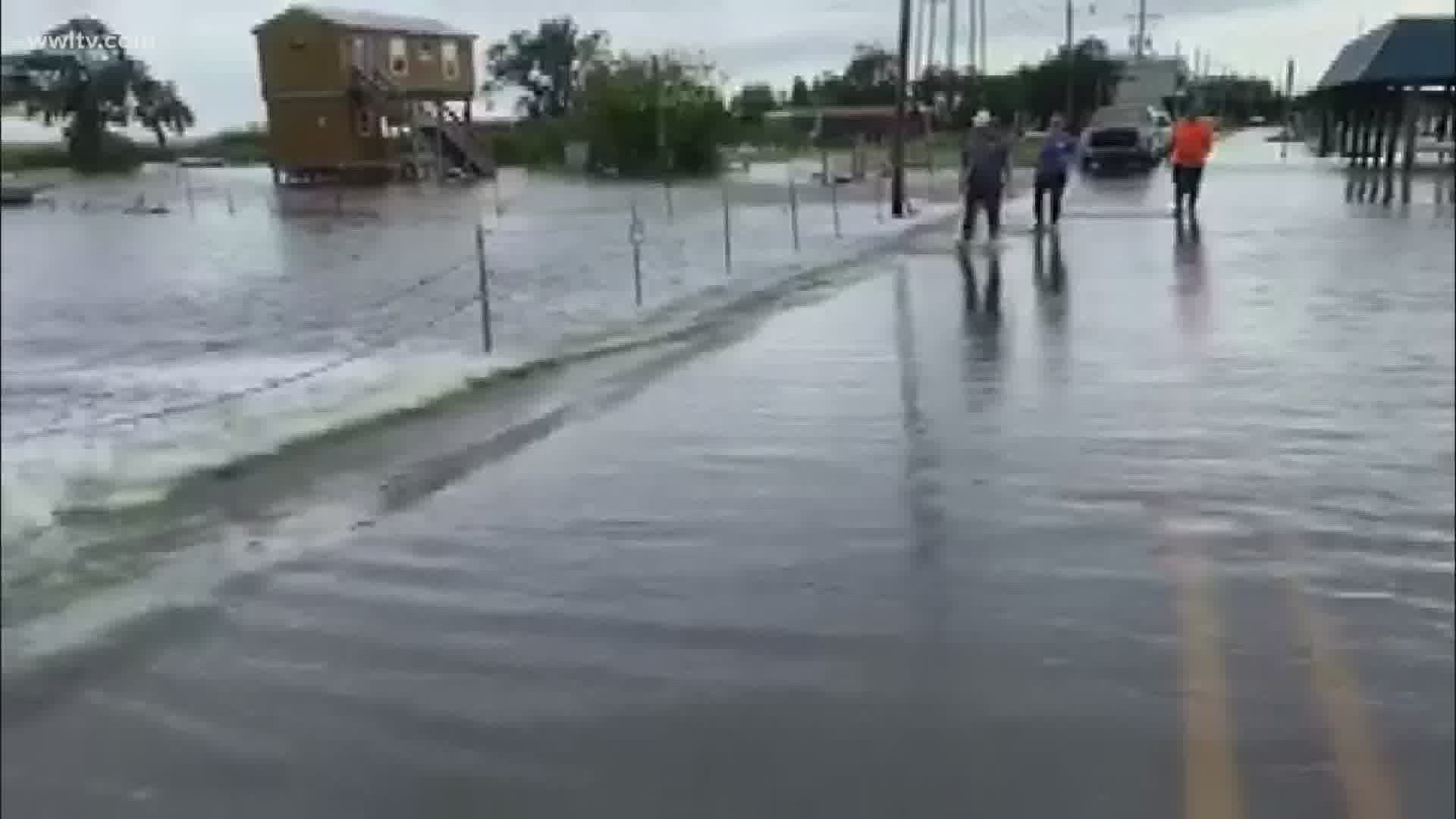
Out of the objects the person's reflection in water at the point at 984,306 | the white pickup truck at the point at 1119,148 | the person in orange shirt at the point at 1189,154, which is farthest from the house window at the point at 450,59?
the white pickup truck at the point at 1119,148

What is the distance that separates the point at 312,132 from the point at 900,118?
2028 centimetres

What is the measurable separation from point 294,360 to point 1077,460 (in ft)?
22.6

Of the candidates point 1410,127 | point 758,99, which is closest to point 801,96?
point 758,99

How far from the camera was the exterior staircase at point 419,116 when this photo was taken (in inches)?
198

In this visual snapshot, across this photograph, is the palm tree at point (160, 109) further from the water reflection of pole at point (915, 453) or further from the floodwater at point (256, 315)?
the water reflection of pole at point (915, 453)

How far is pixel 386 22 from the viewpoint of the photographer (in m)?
3.73

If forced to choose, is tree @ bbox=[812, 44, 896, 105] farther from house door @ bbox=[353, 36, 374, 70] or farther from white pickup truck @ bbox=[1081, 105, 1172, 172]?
Result: white pickup truck @ bbox=[1081, 105, 1172, 172]

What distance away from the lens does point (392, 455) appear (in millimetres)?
8344

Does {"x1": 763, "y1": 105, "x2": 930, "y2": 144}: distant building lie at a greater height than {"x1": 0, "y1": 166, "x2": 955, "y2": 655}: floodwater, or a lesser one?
greater

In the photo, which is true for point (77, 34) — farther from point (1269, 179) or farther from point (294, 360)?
point (1269, 179)

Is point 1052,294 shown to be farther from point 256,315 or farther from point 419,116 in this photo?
point 419,116

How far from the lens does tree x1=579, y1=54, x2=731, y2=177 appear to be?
27.8 m

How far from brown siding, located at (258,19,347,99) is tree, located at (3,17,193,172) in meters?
0.34

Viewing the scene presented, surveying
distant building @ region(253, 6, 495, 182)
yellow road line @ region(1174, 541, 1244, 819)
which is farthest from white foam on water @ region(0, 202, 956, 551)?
yellow road line @ region(1174, 541, 1244, 819)
